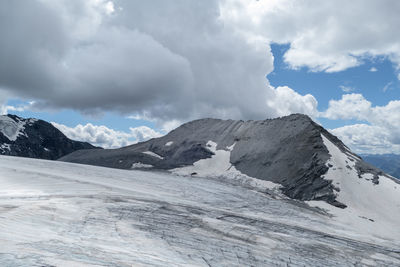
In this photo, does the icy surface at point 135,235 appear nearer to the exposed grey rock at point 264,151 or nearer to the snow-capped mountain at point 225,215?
the snow-capped mountain at point 225,215

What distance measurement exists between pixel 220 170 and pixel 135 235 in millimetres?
45655

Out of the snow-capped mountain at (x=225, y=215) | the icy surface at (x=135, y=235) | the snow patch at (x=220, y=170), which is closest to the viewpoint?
the icy surface at (x=135, y=235)

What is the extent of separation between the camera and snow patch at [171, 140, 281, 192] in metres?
54.5

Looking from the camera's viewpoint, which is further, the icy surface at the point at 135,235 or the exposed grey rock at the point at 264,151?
the exposed grey rock at the point at 264,151

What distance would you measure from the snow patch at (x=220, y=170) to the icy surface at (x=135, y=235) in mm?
27103

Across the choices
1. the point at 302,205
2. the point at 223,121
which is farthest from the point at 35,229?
the point at 223,121

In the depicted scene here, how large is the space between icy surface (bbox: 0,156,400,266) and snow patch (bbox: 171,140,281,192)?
27.1m

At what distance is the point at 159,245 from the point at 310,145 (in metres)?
47.9

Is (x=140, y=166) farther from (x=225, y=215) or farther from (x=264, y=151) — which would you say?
(x=225, y=215)

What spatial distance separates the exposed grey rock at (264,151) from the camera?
51.9 meters

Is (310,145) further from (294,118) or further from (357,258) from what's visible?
(357,258)

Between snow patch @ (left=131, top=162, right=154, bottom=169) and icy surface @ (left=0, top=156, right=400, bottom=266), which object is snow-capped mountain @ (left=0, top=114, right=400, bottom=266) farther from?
snow patch @ (left=131, top=162, right=154, bottom=169)

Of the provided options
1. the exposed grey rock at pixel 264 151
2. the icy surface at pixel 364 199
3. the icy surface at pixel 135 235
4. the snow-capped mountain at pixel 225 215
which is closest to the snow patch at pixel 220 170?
the snow-capped mountain at pixel 225 215

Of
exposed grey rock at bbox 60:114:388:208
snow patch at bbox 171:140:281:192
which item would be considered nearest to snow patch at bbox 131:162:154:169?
exposed grey rock at bbox 60:114:388:208
